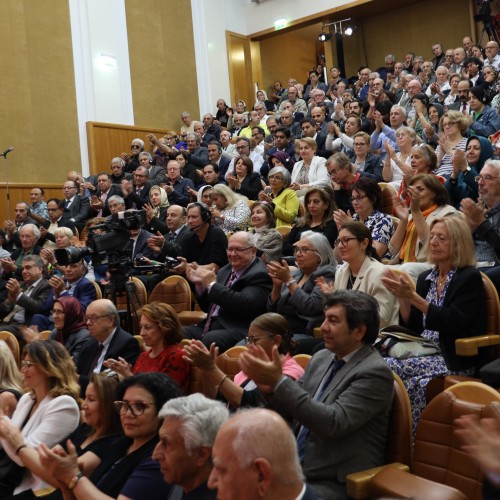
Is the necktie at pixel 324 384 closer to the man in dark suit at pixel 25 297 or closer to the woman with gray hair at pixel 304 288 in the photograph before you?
the woman with gray hair at pixel 304 288

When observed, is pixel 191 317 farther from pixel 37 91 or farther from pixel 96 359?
pixel 37 91

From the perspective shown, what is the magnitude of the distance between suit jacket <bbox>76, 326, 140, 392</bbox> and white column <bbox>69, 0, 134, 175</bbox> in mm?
7006

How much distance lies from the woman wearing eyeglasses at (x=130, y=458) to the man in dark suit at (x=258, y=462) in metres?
0.59

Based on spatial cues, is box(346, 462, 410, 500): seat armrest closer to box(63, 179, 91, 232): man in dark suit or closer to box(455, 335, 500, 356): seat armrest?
box(455, 335, 500, 356): seat armrest

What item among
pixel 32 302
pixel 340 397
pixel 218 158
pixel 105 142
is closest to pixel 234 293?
pixel 340 397

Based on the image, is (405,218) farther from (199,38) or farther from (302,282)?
(199,38)

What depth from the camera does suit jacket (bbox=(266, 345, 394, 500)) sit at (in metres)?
1.71

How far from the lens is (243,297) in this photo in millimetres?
3088

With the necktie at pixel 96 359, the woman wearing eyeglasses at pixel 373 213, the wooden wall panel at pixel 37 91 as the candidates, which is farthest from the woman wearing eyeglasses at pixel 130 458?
the wooden wall panel at pixel 37 91

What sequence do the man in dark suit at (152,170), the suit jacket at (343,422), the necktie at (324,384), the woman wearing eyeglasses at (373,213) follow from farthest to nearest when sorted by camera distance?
the man in dark suit at (152,170) < the woman wearing eyeglasses at (373,213) < the necktie at (324,384) < the suit jacket at (343,422)

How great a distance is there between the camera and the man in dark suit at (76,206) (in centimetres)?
699

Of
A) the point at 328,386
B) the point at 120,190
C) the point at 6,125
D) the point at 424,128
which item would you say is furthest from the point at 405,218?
the point at 6,125

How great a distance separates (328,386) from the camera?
1920mm

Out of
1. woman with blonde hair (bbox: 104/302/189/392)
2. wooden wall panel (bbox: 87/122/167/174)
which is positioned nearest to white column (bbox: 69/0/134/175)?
wooden wall panel (bbox: 87/122/167/174)
